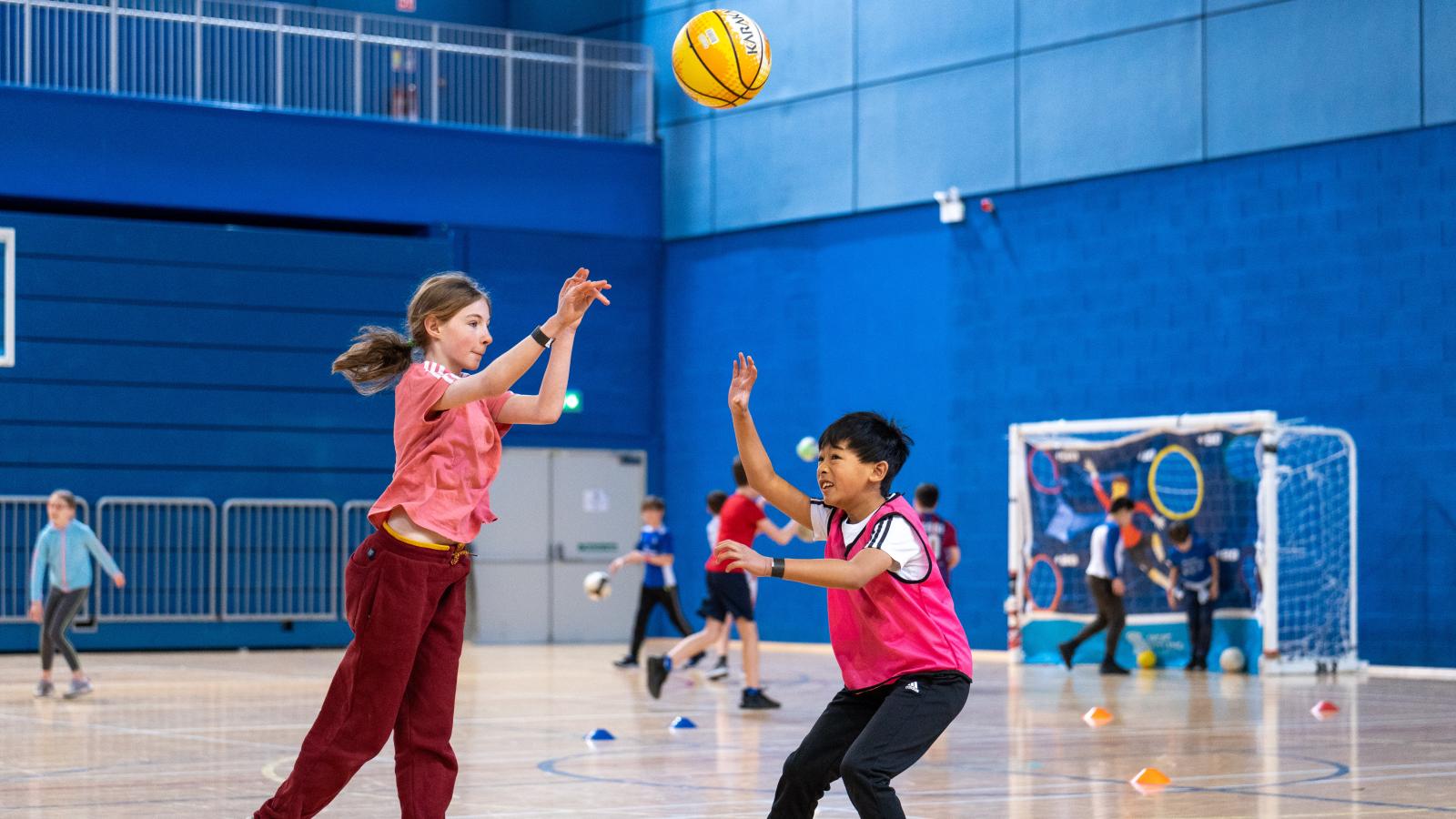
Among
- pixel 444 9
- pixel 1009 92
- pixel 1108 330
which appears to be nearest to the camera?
pixel 1108 330

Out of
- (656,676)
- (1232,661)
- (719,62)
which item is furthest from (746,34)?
(1232,661)

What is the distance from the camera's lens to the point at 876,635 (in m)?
6.65

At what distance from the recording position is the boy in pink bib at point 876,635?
6.43 meters

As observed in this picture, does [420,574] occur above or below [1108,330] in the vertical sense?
below

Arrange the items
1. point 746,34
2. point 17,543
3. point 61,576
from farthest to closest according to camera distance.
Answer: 1. point 17,543
2. point 61,576
3. point 746,34

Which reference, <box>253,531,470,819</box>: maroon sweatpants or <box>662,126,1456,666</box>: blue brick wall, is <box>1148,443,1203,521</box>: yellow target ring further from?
<box>253,531,470,819</box>: maroon sweatpants

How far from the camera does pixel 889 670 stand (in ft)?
21.7

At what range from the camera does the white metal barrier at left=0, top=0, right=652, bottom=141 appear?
27.0 metres

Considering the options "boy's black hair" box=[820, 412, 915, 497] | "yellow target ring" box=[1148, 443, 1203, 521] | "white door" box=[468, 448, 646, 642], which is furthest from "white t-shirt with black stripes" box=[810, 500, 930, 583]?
"white door" box=[468, 448, 646, 642]

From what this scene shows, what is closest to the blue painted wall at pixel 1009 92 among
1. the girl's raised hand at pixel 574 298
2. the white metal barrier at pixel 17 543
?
the white metal barrier at pixel 17 543

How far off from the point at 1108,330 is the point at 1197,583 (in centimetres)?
427

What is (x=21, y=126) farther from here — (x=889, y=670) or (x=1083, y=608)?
(x=889, y=670)

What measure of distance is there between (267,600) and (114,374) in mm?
3899

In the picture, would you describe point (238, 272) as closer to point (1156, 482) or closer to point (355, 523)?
point (355, 523)
